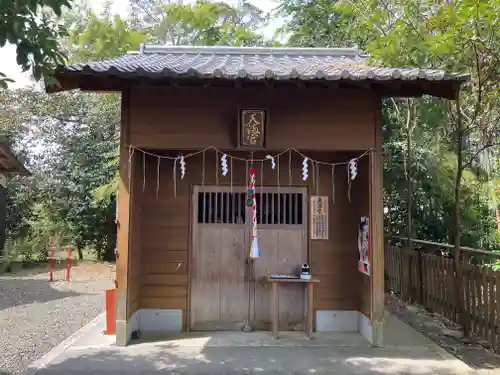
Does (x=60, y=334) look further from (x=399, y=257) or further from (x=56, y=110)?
(x=56, y=110)

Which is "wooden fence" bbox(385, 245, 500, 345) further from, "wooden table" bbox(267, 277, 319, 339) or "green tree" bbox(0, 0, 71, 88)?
"green tree" bbox(0, 0, 71, 88)

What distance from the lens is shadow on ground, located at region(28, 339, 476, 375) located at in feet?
18.7

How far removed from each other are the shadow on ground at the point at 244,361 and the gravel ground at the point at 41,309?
981 mm

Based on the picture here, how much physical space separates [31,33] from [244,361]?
15.0 feet

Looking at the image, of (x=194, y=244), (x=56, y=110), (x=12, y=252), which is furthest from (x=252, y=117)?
(x=56, y=110)

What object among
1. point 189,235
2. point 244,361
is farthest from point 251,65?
point 244,361

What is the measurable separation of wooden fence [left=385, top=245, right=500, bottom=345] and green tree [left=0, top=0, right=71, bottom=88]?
632 cm

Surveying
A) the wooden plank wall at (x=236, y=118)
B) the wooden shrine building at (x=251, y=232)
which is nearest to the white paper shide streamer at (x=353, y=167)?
the wooden shrine building at (x=251, y=232)

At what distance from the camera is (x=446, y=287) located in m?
8.58

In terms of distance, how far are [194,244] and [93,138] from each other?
49.4ft

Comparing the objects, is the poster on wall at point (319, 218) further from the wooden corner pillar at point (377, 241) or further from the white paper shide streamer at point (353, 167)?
the wooden corner pillar at point (377, 241)

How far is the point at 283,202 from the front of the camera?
25.7 ft

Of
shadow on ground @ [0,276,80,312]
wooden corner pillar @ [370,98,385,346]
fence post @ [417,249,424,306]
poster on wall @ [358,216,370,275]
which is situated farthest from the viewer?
shadow on ground @ [0,276,80,312]

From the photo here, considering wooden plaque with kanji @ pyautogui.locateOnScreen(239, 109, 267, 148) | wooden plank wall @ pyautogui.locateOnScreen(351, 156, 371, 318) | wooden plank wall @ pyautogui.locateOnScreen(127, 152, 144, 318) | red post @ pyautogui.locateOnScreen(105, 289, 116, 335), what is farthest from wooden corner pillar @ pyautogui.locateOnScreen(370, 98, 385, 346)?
red post @ pyautogui.locateOnScreen(105, 289, 116, 335)
